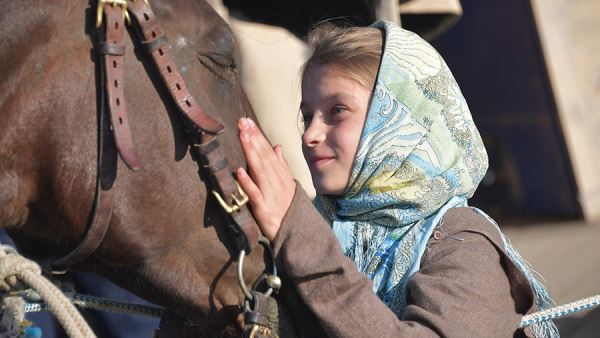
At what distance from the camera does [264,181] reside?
1539 mm

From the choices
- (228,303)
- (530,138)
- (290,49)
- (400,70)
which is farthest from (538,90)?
(228,303)

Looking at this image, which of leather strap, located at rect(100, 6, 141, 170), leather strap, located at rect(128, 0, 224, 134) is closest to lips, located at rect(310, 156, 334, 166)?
leather strap, located at rect(128, 0, 224, 134)

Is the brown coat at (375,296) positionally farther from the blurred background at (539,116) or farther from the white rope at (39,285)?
the blurred background at (539,116)

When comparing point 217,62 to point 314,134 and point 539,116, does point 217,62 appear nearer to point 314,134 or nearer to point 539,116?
point 314,134

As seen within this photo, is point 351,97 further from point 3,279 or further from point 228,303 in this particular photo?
point 3,279

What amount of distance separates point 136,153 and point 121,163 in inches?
1.4

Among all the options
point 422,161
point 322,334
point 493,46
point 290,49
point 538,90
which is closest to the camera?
point 322,334

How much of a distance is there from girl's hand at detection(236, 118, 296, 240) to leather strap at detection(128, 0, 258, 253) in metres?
0.02

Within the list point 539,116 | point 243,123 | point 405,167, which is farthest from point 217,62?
point 539,116

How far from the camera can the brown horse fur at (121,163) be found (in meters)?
1.42

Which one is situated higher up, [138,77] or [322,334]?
[138,77]

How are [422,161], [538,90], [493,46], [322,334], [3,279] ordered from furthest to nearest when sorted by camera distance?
1. [493,46]
2. [538,90]
3. [422,161]
4. [322,334]
5. [3,279]

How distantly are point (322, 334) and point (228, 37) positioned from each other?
0.59 m

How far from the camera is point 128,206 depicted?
1467mm
